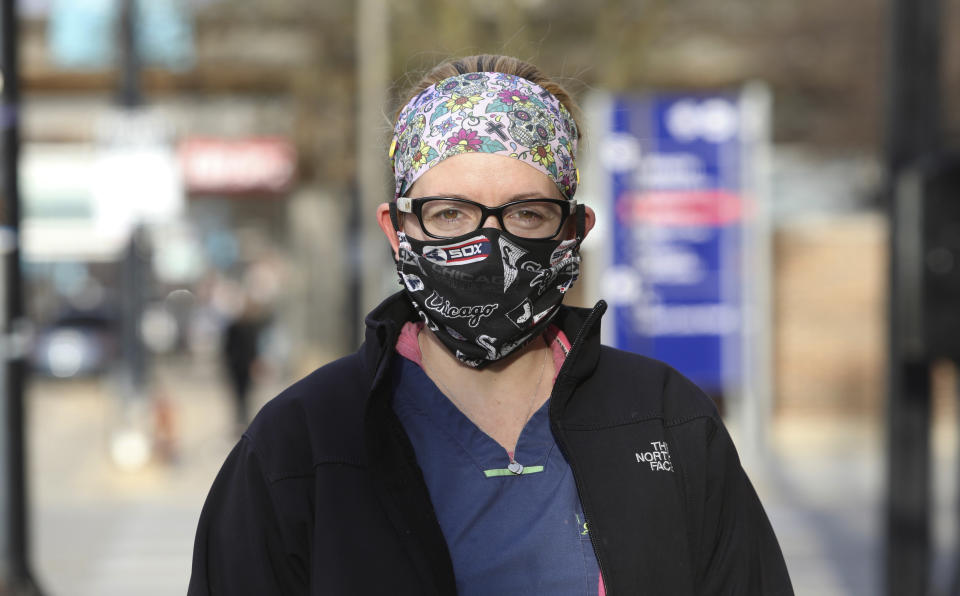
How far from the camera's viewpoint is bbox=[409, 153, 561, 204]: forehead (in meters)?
2.04

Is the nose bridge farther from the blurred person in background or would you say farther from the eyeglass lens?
the blurred person in background

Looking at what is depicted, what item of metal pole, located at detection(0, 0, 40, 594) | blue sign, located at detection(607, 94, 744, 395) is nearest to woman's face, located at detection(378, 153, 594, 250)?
metal pole, located at detection(0, 0, 40, 594)

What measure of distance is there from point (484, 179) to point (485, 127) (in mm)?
84

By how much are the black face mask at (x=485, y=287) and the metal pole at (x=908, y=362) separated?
3484mm

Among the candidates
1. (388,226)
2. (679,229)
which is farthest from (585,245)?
(388,226)

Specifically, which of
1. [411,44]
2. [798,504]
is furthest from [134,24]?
[798,504]

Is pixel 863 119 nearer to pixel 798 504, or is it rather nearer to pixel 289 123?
pixel 289 123

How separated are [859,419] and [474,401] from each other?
47.0 ft

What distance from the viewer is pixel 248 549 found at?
6.39ft

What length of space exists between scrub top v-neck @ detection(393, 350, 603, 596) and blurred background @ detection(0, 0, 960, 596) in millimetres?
Result: 667

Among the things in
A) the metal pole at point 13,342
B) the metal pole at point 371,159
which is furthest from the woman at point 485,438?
the metal pole at point 371,159

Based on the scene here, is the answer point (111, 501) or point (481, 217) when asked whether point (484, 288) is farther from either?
point (111, 501)

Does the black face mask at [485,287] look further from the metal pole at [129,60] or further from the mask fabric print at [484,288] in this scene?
the metal pole at [129,60]

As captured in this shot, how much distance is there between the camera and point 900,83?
18.4ft
